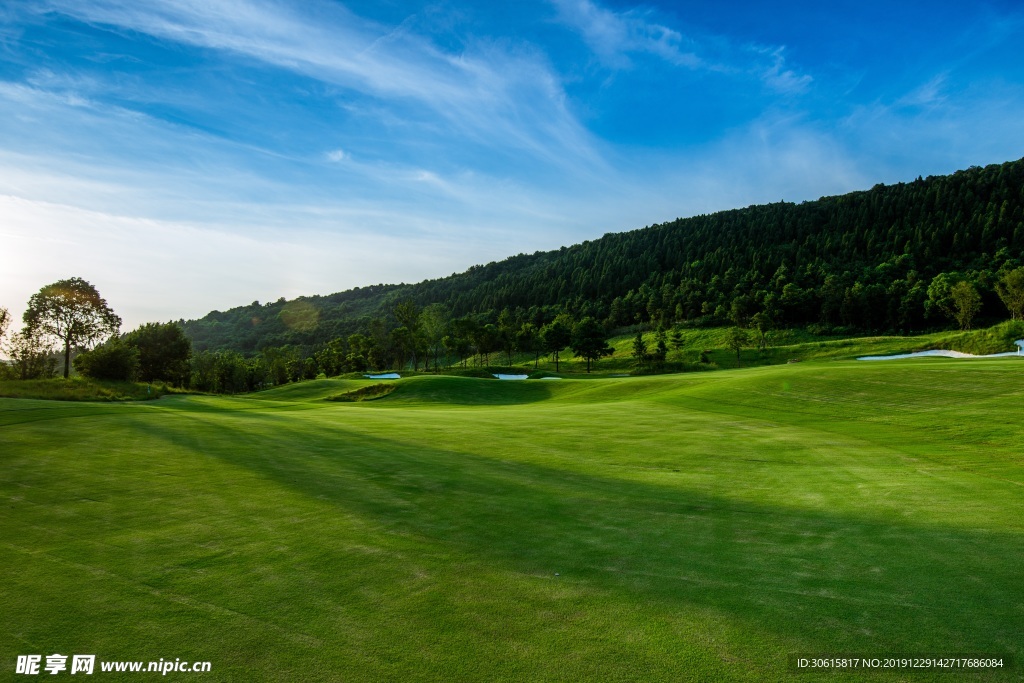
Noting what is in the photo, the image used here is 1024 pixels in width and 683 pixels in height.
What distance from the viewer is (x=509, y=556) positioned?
7.08 meters

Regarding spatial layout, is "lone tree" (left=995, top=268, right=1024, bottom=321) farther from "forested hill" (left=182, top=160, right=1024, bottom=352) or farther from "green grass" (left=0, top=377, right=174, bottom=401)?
"green grass" (left=0, top=377, right=174, bottom=401)

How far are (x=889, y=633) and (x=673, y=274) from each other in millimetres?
171137

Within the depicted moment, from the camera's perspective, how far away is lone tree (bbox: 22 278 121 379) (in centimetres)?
6456

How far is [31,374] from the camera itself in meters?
60.7

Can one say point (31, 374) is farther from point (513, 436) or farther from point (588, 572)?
point (588, 572)

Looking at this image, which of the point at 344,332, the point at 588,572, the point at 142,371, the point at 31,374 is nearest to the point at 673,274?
the point at 344,332

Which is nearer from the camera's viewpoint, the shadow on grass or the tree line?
the shadow on grass

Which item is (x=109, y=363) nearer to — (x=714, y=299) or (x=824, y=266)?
(x=714, y=299)

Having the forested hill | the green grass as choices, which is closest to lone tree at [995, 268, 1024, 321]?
the forested hill

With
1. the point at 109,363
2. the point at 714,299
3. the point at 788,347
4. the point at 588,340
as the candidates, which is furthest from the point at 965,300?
the point at 109,363

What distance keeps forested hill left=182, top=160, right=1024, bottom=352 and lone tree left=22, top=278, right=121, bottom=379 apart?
53.1 meters

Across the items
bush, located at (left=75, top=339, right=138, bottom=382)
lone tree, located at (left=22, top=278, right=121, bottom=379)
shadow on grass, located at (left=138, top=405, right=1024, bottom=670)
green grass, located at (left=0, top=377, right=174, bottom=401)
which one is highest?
lone tree, located at (left=22, top=278, right=121, bottom=379)

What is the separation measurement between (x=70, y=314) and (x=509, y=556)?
8377 cm

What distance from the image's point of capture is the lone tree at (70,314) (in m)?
64.6
